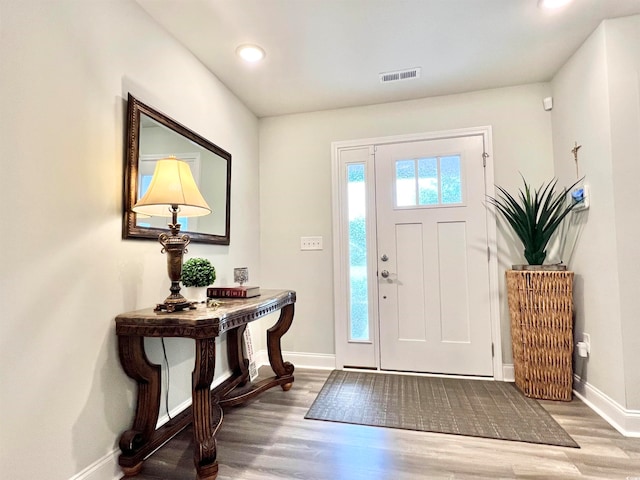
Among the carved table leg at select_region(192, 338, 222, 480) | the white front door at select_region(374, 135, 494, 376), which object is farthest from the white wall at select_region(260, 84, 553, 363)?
the carved table leg at select_region(192, 338, 222, 480)

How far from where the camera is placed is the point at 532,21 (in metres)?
2.00

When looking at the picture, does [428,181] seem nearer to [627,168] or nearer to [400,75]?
[400,75]

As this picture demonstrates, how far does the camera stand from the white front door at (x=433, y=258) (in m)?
2.75

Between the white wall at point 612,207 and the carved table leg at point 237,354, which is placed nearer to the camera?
the white wall at point 612,207

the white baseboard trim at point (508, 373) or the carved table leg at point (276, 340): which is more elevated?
the carved table leg at point (276, 340)

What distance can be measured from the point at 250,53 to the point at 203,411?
2190 millimetres

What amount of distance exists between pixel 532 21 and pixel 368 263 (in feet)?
6.60

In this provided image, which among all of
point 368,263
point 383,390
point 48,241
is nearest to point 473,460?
point 383,390

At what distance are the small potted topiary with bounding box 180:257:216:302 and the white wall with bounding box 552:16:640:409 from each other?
92.8 inches

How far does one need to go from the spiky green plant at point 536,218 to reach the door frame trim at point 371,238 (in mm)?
230

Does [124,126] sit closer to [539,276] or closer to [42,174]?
[42,174]

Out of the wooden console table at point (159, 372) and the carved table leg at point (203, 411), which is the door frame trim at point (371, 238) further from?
the carved table leg at point (203, 411)

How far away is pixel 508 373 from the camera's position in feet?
8.74

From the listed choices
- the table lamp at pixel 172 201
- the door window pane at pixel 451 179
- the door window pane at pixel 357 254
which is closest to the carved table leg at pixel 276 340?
the door window pane at pixel 357 254
